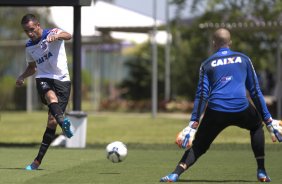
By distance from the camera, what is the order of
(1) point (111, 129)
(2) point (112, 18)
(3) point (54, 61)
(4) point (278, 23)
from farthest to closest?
(2) point (112, 18)
(4) point (278, 23)
(1) point (111, 129)
(3) point (54, 61)

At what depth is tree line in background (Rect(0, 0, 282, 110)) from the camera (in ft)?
117

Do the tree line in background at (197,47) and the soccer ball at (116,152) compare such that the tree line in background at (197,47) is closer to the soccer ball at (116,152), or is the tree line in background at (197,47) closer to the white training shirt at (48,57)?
the white training shirt at (48,57)

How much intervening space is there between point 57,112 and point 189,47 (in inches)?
1140

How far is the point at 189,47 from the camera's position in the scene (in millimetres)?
41406

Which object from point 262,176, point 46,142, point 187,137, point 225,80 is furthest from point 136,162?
point 225,80

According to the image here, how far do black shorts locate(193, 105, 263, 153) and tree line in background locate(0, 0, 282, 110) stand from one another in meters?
21.2

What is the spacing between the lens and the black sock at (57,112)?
12.6 meters

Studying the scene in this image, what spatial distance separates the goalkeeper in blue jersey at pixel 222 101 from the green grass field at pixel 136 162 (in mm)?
716

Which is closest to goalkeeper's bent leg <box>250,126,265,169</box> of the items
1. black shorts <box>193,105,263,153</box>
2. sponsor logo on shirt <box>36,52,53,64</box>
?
black shorts <box>193,105,263,153</box>

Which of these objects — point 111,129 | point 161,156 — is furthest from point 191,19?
point 161,156

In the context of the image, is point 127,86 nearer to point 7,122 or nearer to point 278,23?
point 7,122

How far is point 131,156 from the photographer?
15.6 m

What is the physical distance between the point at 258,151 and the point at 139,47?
35.0 metres

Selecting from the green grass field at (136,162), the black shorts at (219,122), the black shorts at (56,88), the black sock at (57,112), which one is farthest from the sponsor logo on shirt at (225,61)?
the black shorts at (56,88)
